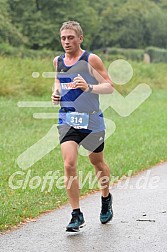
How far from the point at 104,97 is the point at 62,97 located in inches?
698

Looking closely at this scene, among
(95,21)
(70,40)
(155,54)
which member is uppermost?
(95,21)

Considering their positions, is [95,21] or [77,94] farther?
[95,21]

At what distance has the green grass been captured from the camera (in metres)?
8.46

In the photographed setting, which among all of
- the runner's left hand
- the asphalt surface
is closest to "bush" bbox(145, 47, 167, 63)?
the asphalt surface

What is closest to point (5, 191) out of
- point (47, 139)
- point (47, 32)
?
point (47, 139)

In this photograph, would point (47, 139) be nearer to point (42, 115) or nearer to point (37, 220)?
point (42, 115)

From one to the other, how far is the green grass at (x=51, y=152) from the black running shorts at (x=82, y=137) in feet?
3.72

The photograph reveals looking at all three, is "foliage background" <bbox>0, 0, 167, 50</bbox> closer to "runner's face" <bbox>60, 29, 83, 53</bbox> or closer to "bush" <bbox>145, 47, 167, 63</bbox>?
"bush" <bbox>145, 47, 167, 63</bbox>

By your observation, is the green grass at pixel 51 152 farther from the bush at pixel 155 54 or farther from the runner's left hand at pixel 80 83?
the bush at pixel 155 54

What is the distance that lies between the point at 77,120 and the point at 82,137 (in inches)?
8.3

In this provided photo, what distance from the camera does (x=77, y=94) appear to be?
692 cm

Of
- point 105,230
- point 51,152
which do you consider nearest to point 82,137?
point 105,230

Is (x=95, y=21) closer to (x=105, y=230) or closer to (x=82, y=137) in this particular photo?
(x=82, y=137)

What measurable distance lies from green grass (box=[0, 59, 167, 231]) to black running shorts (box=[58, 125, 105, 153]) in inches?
44.6
